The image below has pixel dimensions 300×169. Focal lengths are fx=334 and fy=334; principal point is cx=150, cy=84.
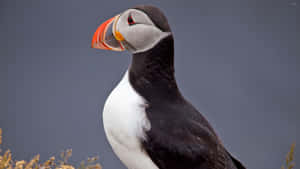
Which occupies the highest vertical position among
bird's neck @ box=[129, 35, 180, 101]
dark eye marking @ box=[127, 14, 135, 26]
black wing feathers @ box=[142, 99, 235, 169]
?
dark eye marking @ box=[127, 14, 135, 26]

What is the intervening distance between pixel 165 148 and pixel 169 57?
0.32 m

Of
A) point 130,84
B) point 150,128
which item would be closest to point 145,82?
point 130,84

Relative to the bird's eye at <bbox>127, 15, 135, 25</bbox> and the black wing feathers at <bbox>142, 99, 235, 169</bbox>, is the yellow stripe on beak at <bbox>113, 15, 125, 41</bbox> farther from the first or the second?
the black wing feathers at <bbox>142, 99, 235, 169</bbox>

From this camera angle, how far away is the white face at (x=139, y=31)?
1.13m

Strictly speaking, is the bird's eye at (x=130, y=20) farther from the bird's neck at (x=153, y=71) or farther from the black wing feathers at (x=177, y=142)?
the black wing feathers at (x=177, y=142)

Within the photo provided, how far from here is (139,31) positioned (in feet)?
3.71

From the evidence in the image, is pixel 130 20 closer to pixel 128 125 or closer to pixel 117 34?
pixel 117 34

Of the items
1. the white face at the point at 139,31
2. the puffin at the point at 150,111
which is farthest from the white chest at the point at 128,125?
the white face at the point at 139,31

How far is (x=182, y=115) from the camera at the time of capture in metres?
1.18

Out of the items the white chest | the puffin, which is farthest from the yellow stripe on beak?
the white chest

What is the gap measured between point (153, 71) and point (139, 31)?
0.47ft

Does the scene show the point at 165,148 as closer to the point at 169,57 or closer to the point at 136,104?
the point at 136,104

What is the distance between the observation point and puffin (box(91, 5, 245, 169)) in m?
1.11

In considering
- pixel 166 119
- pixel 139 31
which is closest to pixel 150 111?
pixel 166 119
